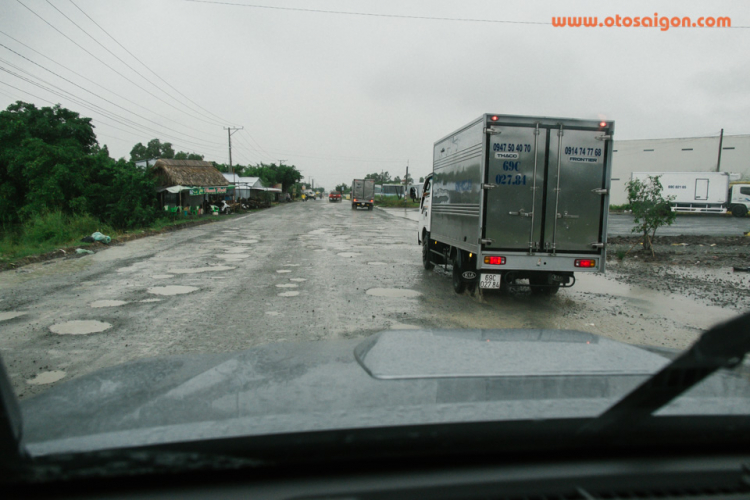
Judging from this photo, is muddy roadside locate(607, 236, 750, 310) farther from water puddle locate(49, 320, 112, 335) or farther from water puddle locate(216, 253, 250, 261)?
water puddle locate(49, 320, 112, 335)

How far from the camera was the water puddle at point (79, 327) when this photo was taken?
628cm

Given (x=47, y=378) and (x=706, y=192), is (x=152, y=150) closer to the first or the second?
(x=706, y=192)

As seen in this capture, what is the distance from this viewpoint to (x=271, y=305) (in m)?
7.82

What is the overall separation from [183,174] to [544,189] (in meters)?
43.0

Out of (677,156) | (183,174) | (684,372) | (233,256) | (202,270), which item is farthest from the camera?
(677,156)

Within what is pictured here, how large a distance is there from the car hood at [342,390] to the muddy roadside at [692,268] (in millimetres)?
7819

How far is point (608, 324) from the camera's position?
722cm

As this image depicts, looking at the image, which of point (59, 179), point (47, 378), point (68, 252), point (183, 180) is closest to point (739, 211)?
point (68, 252)

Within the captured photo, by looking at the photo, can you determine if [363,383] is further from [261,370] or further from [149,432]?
[149,432]

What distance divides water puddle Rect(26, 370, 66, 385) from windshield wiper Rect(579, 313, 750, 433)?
4.76 metres

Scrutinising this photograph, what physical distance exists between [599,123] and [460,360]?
6845 millimetres

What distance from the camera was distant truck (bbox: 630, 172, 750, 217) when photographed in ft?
128

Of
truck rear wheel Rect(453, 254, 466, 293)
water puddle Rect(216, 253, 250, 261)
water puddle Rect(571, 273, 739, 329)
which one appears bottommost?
water puddle Rect(571, 273, 739, 329)

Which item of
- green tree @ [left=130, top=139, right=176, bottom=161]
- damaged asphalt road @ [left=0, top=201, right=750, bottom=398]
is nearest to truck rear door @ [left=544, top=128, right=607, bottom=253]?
damaged asphalt road @ [left=0, top=201, right=750, bottom=398]
